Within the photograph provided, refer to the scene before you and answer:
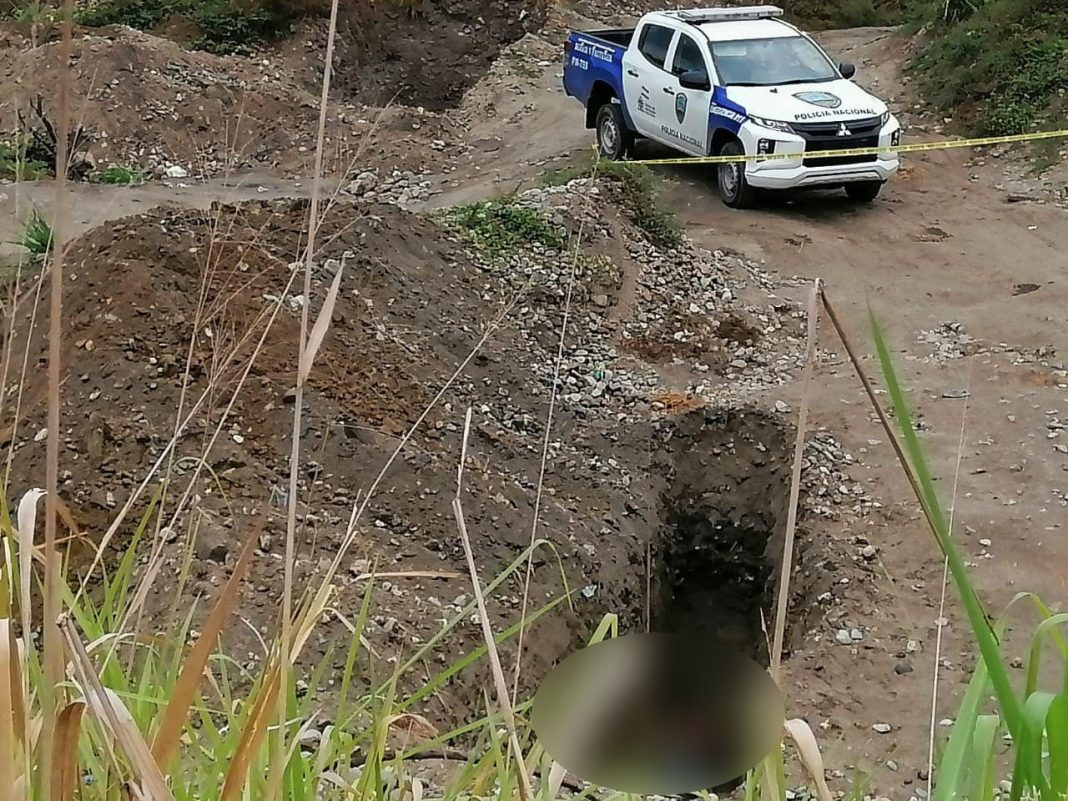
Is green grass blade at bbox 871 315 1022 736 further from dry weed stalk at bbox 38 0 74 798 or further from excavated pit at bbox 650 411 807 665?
excavated pit at bbox 650 411 807 665

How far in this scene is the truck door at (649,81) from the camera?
1252 cm

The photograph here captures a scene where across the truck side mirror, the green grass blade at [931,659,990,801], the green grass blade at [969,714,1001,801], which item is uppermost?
the green grass blade at [969,714,1001,801]

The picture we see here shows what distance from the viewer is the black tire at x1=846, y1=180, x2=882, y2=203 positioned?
1200 cm

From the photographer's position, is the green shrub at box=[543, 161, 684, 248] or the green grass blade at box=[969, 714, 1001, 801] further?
the green shrub at box=[543, 161, 684, 248]

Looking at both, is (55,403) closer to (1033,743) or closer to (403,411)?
(1033,743)

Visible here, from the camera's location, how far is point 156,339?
7133 millimetres

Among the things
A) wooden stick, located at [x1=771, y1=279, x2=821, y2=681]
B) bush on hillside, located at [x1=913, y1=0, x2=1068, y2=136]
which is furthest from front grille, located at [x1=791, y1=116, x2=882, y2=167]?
wooden stick, located at [x1=771, y1=279, x2=821, y2=681]

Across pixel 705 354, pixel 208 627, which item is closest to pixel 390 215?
pixel 705 354

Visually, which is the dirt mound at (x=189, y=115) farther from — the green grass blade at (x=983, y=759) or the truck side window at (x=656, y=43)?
the green grass blade at (x=983, y=759)

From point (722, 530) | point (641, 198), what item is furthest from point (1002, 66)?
point (722, 530)

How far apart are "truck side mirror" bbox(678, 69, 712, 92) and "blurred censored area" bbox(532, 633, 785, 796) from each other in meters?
11.4

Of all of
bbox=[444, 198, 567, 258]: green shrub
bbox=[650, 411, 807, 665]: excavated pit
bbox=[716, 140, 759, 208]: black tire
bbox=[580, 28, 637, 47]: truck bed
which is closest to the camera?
bbox=[650, 411, 807, 665]: excavated pit

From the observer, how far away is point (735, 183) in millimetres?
11875

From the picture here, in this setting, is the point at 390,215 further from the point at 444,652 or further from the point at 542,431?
the point at 444,652
